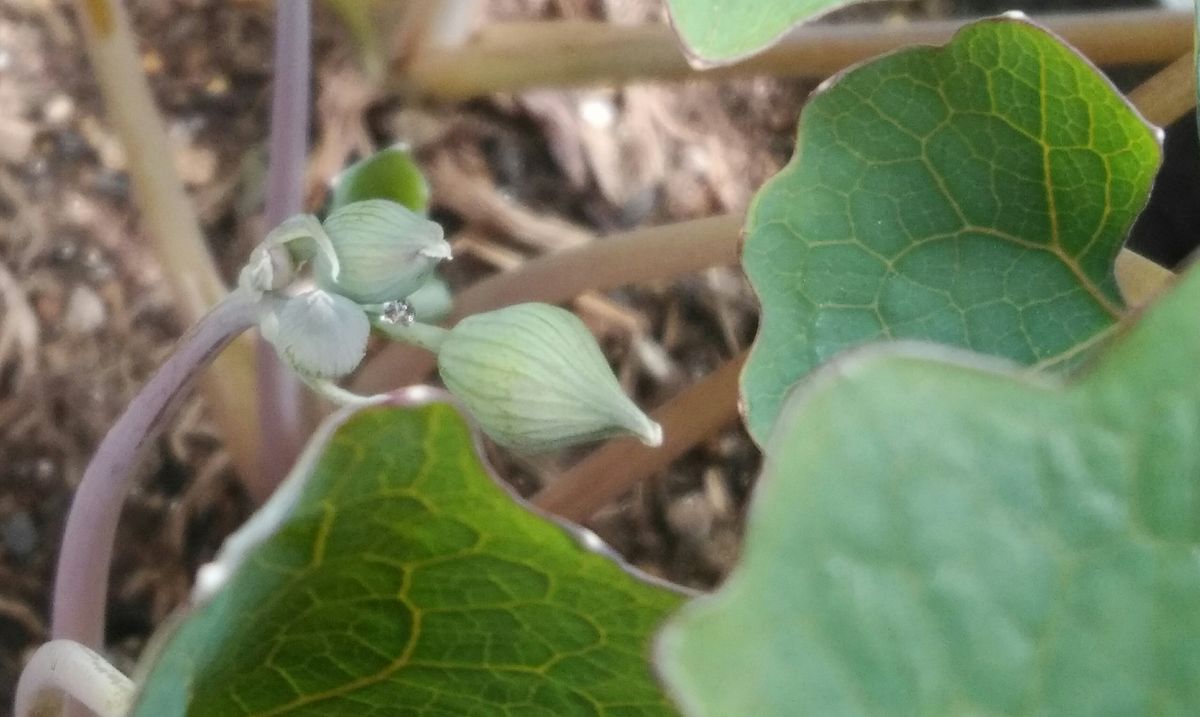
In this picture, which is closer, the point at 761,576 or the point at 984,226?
the point at 761,576

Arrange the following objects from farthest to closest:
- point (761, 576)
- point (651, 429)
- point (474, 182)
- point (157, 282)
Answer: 1. point (474, 182)
2. point (157, 282)
3. point (651, 429)
4. point (761, 576)

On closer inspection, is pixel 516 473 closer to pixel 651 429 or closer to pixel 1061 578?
pixel 651 429

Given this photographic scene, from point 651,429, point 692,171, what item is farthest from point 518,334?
point 692,171

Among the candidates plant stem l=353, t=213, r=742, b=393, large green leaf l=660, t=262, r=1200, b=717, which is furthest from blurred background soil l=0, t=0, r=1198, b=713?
large green leaf l=660, t=262, r=1200, b=717

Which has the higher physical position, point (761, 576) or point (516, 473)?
point (761, 576)

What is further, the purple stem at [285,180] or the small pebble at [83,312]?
the small pebble at [83,312]

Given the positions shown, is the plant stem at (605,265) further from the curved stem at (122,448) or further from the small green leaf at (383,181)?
the curved stem at (122,448)

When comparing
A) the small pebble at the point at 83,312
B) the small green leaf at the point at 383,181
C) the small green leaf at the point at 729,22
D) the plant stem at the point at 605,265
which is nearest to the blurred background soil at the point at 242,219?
the small pebble at the point at 83,312
